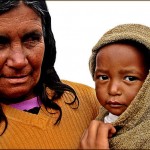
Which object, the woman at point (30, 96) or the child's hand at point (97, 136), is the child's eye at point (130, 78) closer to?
the child's hand at point (97, 136)

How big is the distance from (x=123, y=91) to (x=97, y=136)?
22cm

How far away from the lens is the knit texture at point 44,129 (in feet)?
8.03

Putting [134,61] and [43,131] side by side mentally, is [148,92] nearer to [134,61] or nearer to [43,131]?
[134,61]

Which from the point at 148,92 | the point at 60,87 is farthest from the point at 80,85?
the point at 148,92

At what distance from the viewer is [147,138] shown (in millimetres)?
2338

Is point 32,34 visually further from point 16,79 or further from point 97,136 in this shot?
point 97,136

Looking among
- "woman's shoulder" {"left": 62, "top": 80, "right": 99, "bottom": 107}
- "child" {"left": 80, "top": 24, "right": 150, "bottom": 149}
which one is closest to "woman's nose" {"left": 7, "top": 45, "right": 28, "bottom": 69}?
"child" {"left": 80, "top": 24, "right": 150, "bottom": 149}

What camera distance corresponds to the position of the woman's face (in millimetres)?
2426

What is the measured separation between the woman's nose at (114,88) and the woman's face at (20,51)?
36 cm

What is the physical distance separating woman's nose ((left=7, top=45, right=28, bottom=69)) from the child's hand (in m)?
0.39

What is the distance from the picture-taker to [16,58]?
2447 mm

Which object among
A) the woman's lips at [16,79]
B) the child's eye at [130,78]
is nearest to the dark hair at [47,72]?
the woman's lips at [16,79]

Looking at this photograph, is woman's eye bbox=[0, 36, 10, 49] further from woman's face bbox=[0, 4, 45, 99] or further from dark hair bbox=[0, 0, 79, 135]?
dark hair bbox=[0, 0, 79, 135]

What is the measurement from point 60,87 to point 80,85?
13 centimetres
